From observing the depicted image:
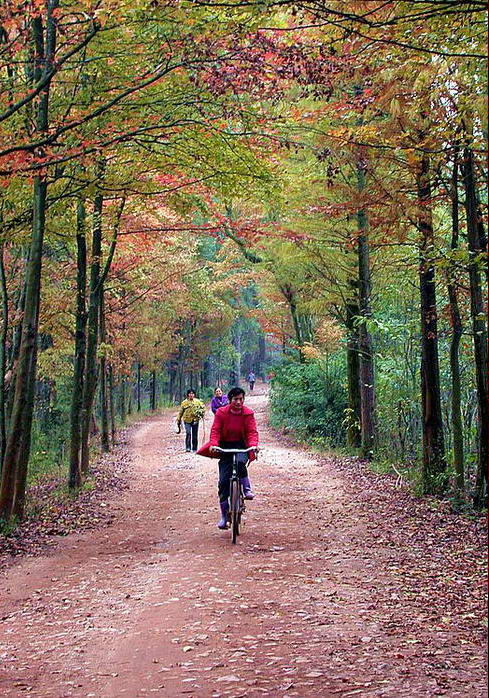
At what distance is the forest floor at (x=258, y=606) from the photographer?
16.5ft

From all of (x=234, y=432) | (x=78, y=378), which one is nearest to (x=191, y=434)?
(x=78, y=378)

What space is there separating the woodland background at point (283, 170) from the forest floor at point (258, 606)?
5.47ft

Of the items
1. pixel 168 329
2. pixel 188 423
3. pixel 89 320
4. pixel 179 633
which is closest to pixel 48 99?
pixel 89 320

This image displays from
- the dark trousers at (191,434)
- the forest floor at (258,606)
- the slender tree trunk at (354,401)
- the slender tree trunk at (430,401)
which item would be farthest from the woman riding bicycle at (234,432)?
the dark trousers at (191,434)

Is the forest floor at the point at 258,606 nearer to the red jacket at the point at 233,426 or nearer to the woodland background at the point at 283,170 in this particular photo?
the red jacket at the point at 233,426

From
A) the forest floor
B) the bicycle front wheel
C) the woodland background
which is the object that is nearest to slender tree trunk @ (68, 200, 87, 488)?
the woodland background

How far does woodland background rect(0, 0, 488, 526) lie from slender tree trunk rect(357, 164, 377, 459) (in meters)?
0.06

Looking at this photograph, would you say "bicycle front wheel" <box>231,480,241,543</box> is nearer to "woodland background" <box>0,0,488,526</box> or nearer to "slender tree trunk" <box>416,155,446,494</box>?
"woodland background" <box>0,0,488,526</box>

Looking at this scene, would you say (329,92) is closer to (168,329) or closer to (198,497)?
(198,497)

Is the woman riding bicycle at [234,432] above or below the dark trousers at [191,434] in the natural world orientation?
above

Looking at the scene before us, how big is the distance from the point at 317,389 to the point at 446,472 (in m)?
12.8

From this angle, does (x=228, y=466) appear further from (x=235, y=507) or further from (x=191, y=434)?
(x=191, y=434)

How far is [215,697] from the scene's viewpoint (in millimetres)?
4688

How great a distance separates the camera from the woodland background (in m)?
6.42
